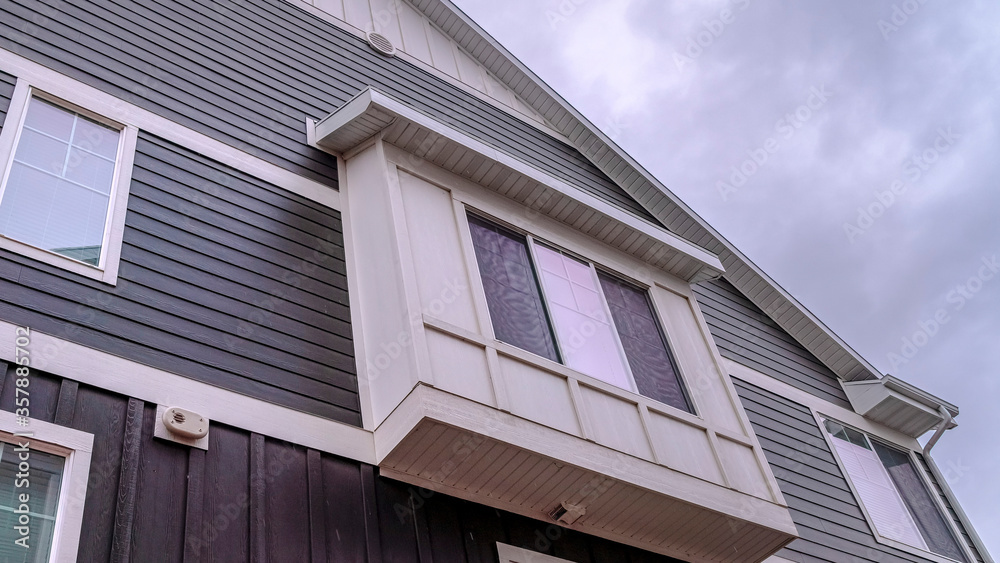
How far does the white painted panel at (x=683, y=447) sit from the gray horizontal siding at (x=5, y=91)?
468 centimetres

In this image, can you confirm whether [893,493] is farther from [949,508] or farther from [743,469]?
[743,469]

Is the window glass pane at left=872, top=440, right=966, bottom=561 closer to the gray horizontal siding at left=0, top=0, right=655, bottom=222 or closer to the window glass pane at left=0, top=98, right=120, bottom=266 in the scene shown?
the gray horizontal siding at left=0, top=0, right=655, bottom=222

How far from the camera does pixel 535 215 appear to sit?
24.1ft

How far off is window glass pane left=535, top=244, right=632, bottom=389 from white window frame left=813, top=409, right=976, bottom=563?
380 centimetres

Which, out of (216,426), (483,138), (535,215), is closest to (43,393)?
(216,426)

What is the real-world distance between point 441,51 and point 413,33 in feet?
1.21

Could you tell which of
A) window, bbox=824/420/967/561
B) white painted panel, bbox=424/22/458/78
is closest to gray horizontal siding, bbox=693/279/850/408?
window, bbox=824/420/967/561

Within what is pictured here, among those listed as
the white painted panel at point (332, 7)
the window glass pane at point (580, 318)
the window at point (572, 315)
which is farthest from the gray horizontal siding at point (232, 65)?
the window glass pane at point (580, 318)

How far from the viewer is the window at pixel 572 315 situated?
20.6 feet

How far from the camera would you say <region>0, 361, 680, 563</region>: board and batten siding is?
414 centimetres

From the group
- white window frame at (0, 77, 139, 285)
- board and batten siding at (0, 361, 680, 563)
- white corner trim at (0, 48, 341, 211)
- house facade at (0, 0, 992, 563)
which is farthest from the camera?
white corner trim at (0, 48, 341, 211)

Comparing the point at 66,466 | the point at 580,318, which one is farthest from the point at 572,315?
the point at 66,466

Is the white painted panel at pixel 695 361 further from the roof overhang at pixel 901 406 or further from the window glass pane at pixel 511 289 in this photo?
the roof overhang at pixel 901 406

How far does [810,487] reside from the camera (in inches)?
336
